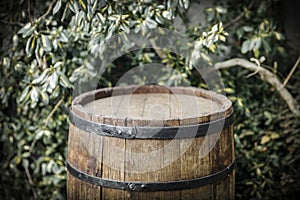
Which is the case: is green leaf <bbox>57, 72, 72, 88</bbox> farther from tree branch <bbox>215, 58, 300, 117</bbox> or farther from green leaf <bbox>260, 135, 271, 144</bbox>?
green leaf <bbox>260, 135, 271, 144</bbox>

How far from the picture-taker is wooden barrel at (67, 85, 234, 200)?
4.67 feet

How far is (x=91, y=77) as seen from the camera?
2.23 m

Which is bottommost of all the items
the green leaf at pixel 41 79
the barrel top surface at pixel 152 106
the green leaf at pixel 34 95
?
the green leaf at pixel 34 95

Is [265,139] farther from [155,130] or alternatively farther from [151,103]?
[155,130]

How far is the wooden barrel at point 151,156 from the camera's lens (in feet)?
4.67

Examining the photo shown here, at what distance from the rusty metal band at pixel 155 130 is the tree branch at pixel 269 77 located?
840 millimetres

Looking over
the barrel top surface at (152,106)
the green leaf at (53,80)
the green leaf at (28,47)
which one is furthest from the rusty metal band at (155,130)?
the green leaf at (28,47)

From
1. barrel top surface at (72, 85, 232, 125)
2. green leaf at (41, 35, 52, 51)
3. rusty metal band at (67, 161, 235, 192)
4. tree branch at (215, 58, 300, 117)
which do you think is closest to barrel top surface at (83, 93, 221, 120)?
barrel top surface at (72, 85, 232, 125)

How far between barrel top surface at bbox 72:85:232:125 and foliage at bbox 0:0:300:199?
23 cm

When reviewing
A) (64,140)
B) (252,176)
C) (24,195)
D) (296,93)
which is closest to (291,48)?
(296,93)

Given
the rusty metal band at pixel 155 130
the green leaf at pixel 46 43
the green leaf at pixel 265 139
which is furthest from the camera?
the green leaf at pixel 265 139

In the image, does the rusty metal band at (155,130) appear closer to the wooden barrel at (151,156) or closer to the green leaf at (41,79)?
the wooden barrel at (151,156)

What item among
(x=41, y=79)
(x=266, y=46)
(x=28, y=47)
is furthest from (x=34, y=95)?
(x=266, y=46)

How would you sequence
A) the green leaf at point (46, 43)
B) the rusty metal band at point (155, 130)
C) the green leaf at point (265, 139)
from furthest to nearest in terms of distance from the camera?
1. the green leaf at point (265, 139)
2. the green leaf at point (46, 43)
3. the rusty metal band at point (155, 130)
